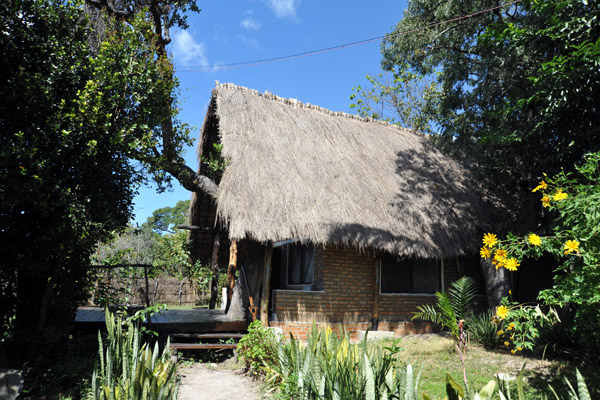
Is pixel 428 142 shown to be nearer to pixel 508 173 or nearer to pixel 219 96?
pixel 508 173

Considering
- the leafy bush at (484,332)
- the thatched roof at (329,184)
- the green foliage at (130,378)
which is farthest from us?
the thatched roof at (329,184)

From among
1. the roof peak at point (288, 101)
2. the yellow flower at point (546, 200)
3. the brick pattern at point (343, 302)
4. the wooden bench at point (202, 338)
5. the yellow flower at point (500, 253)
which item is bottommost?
the wooden bench at point (202, 338)

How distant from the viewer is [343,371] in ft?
10.9

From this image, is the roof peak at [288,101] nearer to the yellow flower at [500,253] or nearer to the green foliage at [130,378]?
the green foliage at [130,378]

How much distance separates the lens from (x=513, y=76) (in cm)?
751

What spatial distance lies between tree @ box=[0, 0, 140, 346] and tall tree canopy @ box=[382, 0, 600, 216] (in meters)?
6.00

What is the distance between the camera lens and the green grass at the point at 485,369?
489 centimetres

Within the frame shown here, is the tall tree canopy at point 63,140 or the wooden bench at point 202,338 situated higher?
the tall tree canopy at point 63,140

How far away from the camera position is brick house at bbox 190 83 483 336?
7.64m

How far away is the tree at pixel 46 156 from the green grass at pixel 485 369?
5078mm

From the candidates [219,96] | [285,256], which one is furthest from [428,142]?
[219,96]

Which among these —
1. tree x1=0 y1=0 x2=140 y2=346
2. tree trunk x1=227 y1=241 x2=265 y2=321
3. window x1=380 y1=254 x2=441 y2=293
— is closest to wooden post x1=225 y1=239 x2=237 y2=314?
tree trunk x1=227 y1=241 x2=265 y2=321

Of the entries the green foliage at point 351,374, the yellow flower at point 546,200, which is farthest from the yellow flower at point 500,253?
the green foliage at point 351,374

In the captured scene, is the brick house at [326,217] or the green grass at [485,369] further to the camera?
the brick house at [326,217]
